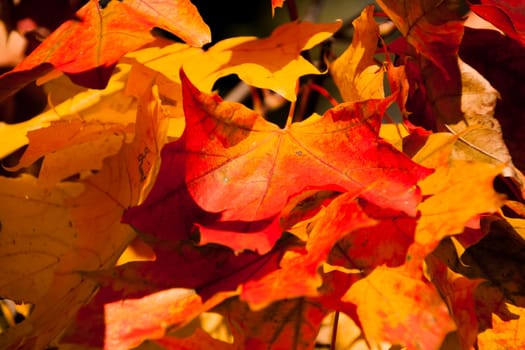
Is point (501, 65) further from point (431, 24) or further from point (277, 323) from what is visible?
point (277, 323)

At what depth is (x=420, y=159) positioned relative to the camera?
1.44ft

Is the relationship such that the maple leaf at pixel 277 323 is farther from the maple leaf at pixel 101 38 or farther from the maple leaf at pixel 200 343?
the maple leaf at pixel 101 38

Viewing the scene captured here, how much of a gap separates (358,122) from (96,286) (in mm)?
200

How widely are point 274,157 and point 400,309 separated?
13cm

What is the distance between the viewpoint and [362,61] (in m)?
0.51

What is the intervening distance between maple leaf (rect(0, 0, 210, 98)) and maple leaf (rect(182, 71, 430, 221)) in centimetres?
7

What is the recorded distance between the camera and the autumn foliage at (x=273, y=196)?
1.30 feet

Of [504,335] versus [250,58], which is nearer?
[504,335]

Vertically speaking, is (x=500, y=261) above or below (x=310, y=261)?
below

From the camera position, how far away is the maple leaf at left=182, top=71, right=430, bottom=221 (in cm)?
42

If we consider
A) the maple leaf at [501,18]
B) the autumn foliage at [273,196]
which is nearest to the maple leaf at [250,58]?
the autumn foliage at [273,196]

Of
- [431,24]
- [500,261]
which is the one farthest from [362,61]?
[500,261]

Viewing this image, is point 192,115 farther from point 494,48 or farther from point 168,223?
point 494,48

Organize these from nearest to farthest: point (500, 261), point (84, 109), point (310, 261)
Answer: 1. point (310, 261)
2. point (500, 261)
3. point (84, 109)
